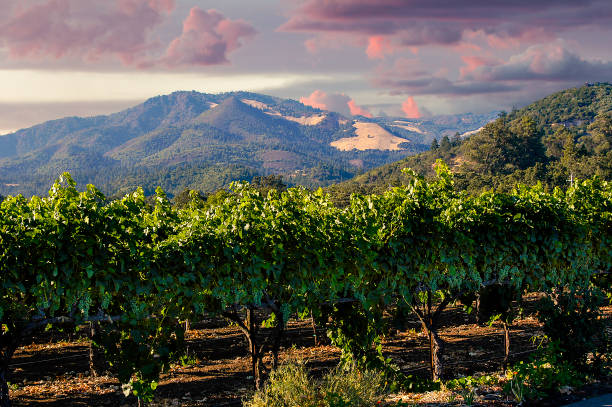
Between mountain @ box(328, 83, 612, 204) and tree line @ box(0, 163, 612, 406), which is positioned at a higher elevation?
mountain @ box(328, 83, 612, 204)

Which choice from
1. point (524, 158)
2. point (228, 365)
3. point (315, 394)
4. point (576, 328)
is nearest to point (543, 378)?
point (576, 328)

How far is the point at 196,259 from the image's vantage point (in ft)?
32.4

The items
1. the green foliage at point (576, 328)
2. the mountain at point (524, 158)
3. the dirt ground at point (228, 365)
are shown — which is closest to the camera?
the green foliage at point (576, 328)

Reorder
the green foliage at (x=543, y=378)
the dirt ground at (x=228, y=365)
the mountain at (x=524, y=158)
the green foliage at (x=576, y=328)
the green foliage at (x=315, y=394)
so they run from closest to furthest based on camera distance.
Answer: the green foliage at (x=315, y=394), the green foliage at (x=543, y=378), the green foliage at (x=576, y=328), the dirt ground at (x=228, y=365), the mountain at (x=524, y=158)

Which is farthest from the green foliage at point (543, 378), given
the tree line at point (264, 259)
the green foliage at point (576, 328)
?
the tree line at point (264, 259)

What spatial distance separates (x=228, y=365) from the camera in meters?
17.4

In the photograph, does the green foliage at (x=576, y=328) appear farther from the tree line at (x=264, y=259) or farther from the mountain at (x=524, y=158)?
the mountain at (x=524, y=158)

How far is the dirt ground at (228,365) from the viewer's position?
43.8 ft

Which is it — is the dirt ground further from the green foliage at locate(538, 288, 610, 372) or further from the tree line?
the tree line

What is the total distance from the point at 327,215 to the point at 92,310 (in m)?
6.04

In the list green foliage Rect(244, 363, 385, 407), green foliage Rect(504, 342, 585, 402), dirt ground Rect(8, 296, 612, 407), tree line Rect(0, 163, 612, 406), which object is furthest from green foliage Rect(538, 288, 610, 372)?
green foliage Rect(244, 363, 385, 407)

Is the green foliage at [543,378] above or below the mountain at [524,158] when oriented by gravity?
below

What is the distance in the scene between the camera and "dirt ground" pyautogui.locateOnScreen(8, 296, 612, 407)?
13.4 metres

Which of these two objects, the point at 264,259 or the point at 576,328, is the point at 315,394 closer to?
the point at 264,259
